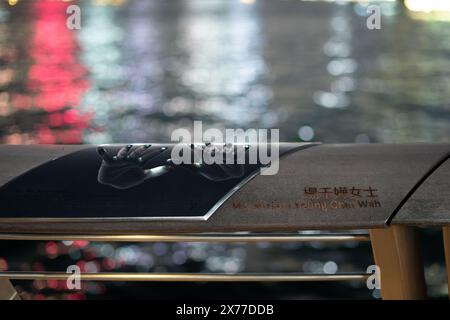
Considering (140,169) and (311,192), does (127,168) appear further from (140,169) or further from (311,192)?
(311,192)

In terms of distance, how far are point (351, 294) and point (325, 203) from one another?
1051cm

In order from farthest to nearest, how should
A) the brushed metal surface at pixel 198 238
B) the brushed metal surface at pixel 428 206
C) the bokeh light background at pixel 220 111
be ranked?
the bokeh light background at pixel 220 111, the brushed metal surface at pixel 198 238, the brushed metal surface at pixel 428 206

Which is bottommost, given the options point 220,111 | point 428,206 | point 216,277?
point 220,111

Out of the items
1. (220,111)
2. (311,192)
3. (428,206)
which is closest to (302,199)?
(311,192)

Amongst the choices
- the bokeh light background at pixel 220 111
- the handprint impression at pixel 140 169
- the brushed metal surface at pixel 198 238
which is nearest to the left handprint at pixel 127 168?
the handprint impression at pixel 140 169

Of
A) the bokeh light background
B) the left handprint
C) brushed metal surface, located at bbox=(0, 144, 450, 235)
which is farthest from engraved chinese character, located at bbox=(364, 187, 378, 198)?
the bokeh light background

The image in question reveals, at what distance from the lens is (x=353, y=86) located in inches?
1433

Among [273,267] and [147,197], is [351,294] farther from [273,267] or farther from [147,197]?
[147,197]

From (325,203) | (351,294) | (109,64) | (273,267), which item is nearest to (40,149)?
(325,203)

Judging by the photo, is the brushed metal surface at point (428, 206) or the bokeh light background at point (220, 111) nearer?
the brushed metal surface at point (428, 206)

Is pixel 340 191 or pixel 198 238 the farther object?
pixel 198 238

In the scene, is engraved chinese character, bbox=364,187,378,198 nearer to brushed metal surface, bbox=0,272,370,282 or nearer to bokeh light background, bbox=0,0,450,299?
brushed metal surface, bbox=0,272,370,282

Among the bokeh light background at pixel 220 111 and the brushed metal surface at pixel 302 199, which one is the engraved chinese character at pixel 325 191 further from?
the bokeh light background at pixel 220 111

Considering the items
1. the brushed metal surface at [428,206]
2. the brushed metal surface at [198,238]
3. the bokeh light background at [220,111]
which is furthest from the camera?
the bokeh light background at [220,111]
